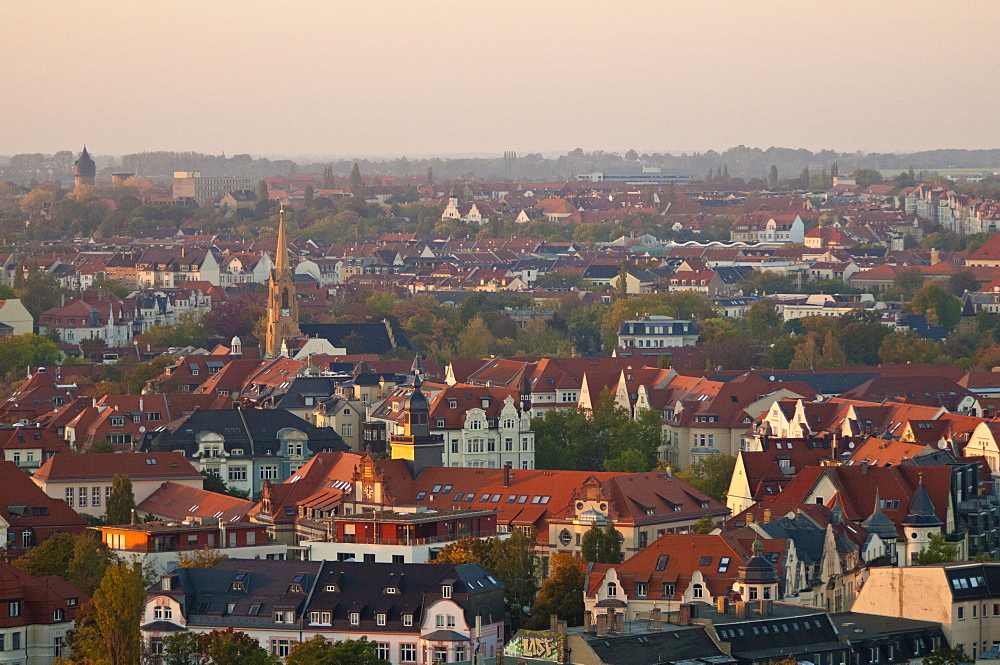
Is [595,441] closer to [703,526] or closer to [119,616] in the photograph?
[703,526]

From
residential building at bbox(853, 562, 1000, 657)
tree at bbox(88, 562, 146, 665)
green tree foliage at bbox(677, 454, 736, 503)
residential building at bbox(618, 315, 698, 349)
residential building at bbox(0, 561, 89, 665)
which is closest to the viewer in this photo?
tree at bbox(88, 562, 146, 665)

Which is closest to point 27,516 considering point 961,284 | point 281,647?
point 281,647

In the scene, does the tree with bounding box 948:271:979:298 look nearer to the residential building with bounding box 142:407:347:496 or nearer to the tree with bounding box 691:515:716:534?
the residential building with bounding box 142:407:347:496

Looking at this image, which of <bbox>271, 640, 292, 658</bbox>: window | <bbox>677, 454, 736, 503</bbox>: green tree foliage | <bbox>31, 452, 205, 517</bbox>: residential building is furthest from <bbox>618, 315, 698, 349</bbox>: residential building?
<bbox>271, 640, 292, 658</bbox>: window

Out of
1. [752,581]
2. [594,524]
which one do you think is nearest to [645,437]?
[594,524]

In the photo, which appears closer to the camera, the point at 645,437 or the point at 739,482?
the point at 739,482

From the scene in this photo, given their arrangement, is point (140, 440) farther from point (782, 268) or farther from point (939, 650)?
point (782, 268)
